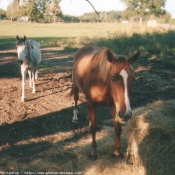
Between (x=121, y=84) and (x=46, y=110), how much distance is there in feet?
11.6

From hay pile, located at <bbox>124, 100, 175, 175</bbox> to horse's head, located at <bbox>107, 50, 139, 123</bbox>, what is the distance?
2.56 feet

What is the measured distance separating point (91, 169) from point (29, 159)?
42.9 inches

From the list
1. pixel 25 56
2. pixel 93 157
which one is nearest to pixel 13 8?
pixel 25 56

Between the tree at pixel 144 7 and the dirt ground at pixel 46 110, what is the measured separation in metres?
46.9

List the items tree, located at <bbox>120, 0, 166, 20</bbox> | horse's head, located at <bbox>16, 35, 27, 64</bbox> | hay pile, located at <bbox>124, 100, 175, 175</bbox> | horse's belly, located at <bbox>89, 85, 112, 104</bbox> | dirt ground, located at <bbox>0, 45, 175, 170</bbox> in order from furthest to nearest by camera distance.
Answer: tree, located at <bbox>120, 0, 166, 20</bbox>
horse's head, located at <bbox>16, 35, 27, 64</bbox>
dirt ground, located at <bbox>0, 45, 175, 170</bbox>
horse's belly, located at <bbox>89, 85, 112, 104</bbox>
hay pile, located at <bbox>124, 100, 175, 175</bbox>

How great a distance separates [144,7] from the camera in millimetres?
53281

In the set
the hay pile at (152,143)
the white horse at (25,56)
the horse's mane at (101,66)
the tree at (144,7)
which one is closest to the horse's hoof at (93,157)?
the hay pile at (152,143)

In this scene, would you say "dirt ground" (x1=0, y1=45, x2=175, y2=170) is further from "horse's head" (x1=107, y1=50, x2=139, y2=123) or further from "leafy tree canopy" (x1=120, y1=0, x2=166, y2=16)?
"leafy tree canopy" (x1=120, y1=0, x2=166, y2=16)

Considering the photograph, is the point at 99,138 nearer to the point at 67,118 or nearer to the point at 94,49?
the point at 67,118

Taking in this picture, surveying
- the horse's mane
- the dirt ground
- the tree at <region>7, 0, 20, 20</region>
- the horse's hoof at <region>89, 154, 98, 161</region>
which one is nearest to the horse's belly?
the horse's mane

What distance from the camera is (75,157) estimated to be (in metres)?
3.85

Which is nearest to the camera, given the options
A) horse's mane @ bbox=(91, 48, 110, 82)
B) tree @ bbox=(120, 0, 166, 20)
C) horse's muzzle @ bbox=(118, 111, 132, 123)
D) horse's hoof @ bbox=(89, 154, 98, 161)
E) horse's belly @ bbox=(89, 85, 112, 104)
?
horse's muzzle @ bbox=(118, 111, 132, 123)

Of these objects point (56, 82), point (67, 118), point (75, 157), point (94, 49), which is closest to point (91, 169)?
point (75, 157)

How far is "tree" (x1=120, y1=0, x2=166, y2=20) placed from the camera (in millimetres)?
52875
